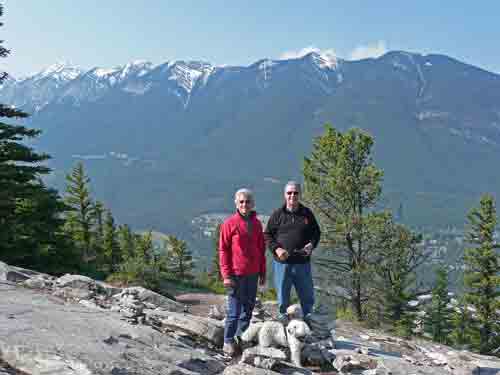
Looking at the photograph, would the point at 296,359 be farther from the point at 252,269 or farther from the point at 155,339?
the point at 155,339

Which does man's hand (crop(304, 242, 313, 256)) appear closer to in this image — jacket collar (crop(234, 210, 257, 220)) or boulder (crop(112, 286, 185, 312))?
jacket collar (crop(234, 210, 257, 220))

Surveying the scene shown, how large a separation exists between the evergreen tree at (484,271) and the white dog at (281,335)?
22454 mm

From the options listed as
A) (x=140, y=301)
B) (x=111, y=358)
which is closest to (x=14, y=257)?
(x=140, y=301)

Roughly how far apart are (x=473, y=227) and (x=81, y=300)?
25384 mm

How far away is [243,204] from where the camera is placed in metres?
7.41

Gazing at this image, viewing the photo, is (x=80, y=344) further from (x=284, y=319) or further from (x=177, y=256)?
(x=177, y=256)

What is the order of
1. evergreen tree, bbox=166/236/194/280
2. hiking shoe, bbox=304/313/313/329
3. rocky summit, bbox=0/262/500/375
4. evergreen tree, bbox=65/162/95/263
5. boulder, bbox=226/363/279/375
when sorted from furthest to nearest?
evergreen tree, bbox=166/236/194/280
evergreen tree, bbox=65/162/95/263
hiking shoe, bbox=304/313/313/329
boulder, bbox=226/363/279/375
rocky summit, bbox=0/262/500/375

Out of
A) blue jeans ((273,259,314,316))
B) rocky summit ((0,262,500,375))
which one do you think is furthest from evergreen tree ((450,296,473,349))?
blue jeans ((273,259,314,316))

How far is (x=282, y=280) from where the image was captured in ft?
27.7

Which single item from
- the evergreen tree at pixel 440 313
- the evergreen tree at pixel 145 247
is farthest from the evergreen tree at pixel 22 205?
the evergreen tree at pixel 440 313

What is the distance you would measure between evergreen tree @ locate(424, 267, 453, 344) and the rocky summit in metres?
23.7

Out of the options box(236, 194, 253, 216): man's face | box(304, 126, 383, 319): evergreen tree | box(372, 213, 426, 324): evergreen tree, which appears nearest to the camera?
box(236, 194, 253, 216): man's face

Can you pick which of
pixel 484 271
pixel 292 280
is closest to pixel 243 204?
pixel 292 280

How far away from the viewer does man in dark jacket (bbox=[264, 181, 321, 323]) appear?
8188 millimetres
